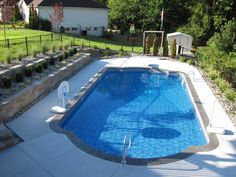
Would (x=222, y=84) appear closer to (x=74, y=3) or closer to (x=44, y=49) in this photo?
(x=44, y=49)

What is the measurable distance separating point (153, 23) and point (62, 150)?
107 feet

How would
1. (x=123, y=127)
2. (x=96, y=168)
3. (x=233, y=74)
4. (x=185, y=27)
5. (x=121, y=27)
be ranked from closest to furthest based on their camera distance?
(x=96, y=168) < (x=123, y=127) < (x=233, y=74) < (x=185, y=27) < (x=121, y=27)

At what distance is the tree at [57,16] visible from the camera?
94.9 ft

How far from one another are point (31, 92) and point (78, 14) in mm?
26027

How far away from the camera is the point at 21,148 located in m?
7.48

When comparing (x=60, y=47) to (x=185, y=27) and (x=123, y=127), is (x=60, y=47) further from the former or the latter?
(x=185, y=27)

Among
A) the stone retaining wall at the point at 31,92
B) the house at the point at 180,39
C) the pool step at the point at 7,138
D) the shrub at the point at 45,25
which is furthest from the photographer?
the shrub at the point at 45,25

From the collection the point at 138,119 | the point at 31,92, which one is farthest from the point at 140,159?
the point at 31,92

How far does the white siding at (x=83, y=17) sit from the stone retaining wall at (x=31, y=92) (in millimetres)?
19090

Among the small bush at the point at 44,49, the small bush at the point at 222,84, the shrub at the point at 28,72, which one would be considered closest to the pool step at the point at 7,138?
the shrub at the point at 28,72

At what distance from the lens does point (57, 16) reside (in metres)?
29.3

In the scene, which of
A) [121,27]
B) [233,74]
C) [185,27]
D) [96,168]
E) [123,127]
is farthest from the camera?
[121,27]

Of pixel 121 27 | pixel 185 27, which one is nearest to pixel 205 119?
pixel 185 27

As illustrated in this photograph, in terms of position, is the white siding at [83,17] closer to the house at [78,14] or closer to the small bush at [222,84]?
the house at [78,14]
